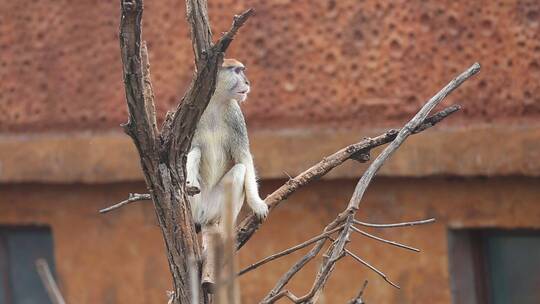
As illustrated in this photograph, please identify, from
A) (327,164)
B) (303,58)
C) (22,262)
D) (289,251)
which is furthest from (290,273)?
(22,262)

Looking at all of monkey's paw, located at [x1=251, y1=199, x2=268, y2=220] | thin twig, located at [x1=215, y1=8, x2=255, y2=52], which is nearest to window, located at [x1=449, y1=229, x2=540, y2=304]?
monkey's paw, located at [x1=251, y1=199, x2=268, y2=220]

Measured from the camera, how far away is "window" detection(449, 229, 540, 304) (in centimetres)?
558

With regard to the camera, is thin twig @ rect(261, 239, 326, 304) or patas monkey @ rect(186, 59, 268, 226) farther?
patas monkey @ rect(186, 59, 268, 226)

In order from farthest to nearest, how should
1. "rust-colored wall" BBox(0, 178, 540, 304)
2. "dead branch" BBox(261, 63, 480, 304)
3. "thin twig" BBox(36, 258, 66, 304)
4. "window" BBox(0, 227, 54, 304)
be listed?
"window" BBox(0, 227, 54, 304)
"rust-colored wall" BBox(0, 178, 540, 304)
"dead branch" BBox(261, 63, 480, 304)
"thin twig" BBox(36, 258, 66, 304)

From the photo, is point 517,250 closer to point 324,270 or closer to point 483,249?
point 483,249

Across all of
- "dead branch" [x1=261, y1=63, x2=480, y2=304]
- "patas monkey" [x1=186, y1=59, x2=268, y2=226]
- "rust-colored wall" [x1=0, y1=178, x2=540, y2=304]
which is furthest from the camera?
"rust-colored wall" [x1=0, y1=178, x2=540, y2=304]

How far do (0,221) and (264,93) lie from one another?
190 cm

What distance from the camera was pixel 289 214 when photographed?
5930 millimetres

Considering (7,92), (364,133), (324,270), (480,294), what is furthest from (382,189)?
(324,270)

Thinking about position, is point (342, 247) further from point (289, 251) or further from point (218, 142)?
point (218, 142)

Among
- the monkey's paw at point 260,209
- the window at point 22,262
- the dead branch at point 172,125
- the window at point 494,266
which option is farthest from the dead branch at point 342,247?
the window at point 22,262

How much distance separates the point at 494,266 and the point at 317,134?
40.4 inches

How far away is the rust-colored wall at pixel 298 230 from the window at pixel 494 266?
71 millimetres

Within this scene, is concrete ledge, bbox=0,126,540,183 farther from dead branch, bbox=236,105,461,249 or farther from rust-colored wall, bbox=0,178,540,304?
dead branch, bbox=236,105,461,249
